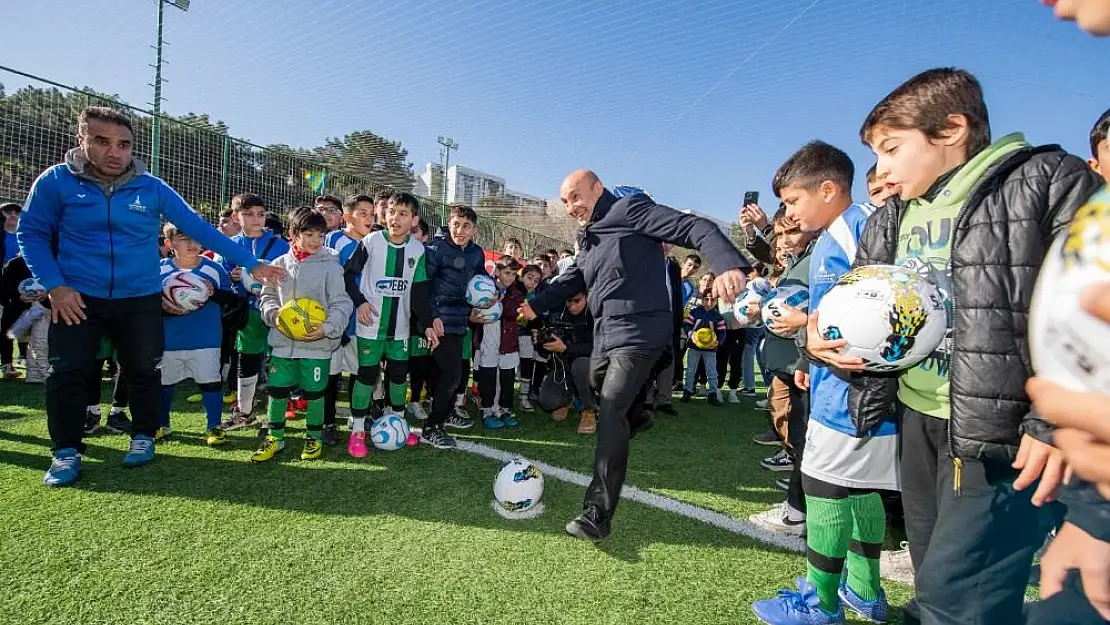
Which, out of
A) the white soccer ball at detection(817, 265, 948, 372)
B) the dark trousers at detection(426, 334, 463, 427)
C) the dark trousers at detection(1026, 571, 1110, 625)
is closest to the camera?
the dark trousers at detection(1026, 571, 1110, 625)

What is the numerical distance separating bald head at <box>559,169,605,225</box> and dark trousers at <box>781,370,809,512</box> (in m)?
1.65

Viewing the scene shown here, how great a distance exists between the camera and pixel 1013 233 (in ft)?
4.70

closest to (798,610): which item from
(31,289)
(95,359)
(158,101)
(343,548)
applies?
(343,548)

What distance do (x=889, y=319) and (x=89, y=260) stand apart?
4559 millimetres

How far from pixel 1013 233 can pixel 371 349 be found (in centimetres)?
431

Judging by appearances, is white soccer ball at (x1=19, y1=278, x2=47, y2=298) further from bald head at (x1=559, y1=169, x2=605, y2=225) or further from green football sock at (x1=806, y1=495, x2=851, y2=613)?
green football sock at (x1=806, y1=495, x2=851, y2=613)

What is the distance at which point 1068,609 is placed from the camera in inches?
46.7

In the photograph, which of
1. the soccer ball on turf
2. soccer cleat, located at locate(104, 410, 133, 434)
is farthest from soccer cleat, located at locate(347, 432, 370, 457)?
soccer cleat, located at locate(104, 410, 133, 434)

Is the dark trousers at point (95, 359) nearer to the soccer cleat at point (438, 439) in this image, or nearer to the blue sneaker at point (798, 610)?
the soccer cleat at point (438, 439)

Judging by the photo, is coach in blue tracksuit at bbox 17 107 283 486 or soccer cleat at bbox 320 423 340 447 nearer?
coach in blue tracksuit at bbox 17 107 283 486

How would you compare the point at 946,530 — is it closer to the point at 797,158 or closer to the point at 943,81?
the point at 943,81

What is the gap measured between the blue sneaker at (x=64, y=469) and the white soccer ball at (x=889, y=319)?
174 inches

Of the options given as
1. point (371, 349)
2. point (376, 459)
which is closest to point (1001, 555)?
point (376, 459)

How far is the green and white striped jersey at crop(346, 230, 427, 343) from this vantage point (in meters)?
4.73
